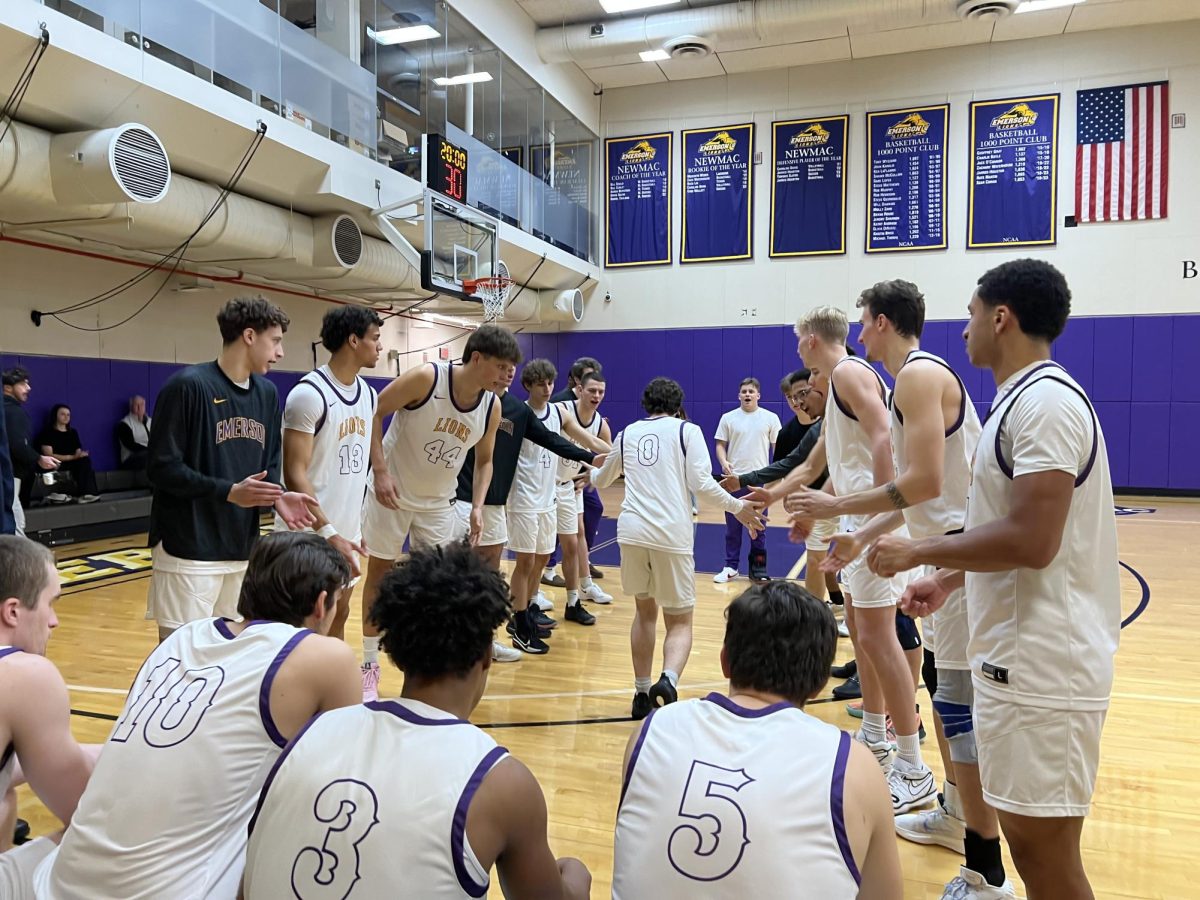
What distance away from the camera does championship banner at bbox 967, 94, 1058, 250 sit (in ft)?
42.8

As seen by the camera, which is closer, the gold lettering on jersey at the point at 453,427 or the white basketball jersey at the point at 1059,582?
the white basketball jersey at the point at 1059,582

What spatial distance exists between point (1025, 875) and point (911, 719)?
1222 mm

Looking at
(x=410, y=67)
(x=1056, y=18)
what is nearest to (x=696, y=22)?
(x=410, y=67)

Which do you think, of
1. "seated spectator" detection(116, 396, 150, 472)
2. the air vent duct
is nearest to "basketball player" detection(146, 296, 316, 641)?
the air vent duct

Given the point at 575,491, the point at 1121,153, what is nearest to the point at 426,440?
the point at 575,491

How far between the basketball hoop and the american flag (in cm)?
908

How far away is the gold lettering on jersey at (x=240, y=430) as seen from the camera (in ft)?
10.3

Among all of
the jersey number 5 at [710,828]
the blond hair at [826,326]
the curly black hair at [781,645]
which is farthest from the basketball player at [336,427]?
the jersey number 5 at [710,828]

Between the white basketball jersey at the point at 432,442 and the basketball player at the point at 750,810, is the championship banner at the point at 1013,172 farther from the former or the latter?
the basketball player at the point at 750,810

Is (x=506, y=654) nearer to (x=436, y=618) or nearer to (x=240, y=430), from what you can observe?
(x=240, y=430)

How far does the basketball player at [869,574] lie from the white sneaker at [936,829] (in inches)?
5.6

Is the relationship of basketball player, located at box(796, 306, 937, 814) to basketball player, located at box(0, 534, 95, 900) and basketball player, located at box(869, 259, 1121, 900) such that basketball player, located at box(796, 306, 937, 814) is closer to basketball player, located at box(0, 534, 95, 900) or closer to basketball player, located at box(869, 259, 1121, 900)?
basketball player, located at box(869, 259, 1121, 900)

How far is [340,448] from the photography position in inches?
145

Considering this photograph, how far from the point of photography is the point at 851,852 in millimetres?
1282
